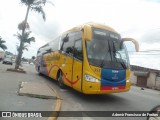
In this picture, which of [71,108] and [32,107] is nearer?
[32,107]

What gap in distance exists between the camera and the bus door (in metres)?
10.1

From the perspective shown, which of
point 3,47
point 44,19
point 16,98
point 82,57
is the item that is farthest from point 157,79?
point 3,47

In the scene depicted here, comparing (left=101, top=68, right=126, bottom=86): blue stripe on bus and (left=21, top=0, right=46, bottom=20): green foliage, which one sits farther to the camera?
(left=21, top=0, right=46, bottom=20): green foliage

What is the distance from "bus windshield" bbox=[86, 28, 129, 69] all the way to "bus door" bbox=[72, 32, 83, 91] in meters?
0.56

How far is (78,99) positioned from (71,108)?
208 cm

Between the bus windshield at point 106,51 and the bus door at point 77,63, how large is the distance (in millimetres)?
564

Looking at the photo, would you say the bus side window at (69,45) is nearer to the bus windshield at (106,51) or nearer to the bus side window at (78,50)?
the bus side window at (78,50)

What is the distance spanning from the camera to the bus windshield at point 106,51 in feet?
32.6

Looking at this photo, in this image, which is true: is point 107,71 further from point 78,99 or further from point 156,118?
point 156,118

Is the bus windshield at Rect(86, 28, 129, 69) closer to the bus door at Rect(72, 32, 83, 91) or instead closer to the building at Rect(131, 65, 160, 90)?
the bus door at Rect(72, 32, 83, 91)

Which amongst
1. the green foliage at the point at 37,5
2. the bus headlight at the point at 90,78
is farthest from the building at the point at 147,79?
the bus headlight at the point at 90,78

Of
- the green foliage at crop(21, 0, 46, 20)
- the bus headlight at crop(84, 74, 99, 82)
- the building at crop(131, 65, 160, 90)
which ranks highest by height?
the green foliage at crop(21, 0, 46, 20)

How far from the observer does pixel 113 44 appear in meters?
10.6

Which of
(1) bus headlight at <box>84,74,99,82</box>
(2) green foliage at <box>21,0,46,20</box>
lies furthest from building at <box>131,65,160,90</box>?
(1) bus headlight at <box>84,74,99,82</box>
